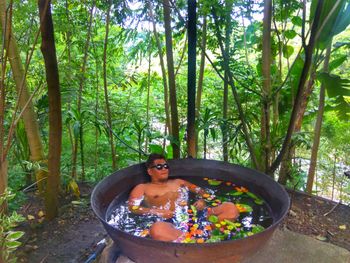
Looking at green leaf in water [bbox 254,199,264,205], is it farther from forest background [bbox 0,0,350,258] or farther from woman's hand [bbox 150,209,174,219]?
woman's hand [bbox 150,209,174,219]

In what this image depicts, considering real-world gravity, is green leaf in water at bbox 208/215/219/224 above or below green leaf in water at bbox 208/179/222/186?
below

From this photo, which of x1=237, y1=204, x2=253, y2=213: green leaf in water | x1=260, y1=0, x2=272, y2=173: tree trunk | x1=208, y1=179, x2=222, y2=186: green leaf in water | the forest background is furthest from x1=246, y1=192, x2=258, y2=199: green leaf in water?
x1=260, y1=0, x2=272, y2=173: tree trunk

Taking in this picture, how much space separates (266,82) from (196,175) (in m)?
1.22

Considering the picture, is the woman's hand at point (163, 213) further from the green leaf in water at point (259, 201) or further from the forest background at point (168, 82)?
the forest background at point (168, 82)

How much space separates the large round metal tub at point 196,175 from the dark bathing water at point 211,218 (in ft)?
0.23

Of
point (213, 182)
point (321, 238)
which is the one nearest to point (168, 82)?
point (213, 182)

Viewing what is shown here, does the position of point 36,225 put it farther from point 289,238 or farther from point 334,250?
point 334,250

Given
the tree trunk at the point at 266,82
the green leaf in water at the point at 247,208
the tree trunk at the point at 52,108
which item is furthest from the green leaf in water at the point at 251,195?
the tree trunk at the point at 52,108

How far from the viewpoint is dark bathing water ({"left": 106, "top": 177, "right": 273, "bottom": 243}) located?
249cm

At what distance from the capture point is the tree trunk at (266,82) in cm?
319

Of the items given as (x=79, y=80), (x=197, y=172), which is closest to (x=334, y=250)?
(x=197, y=172)

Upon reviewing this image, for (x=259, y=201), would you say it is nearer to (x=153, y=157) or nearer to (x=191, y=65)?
(x=153, y=157)

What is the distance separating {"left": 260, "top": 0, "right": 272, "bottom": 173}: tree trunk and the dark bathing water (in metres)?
0.65

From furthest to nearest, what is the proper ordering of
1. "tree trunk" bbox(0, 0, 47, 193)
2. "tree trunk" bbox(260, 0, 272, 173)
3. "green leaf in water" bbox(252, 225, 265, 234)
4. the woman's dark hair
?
"tree trunk" bbox(260, 0, 272, 173)
the woman's dark hair
"tree trunk" bbox(0, 0, 47, 193)
"green leaf in water" bbox(252, 225, 265, 234)
